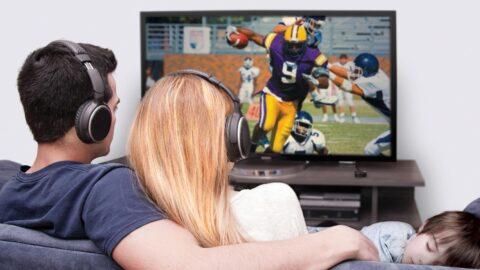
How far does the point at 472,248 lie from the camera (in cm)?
180

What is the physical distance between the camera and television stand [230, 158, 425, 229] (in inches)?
138

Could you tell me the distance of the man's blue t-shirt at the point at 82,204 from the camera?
1.26m

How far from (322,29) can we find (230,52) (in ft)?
1.67

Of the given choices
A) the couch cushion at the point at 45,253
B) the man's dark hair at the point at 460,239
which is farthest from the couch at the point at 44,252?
the man's dark hair at the point at 460,239

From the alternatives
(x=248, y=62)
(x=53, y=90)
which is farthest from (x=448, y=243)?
(x=248, y=62)

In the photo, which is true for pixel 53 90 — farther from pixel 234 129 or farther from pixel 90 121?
pixel 234 129

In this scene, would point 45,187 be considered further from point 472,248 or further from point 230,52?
point 230,52

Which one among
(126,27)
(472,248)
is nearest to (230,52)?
(126,27)

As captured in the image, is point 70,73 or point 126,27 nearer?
point 70,73

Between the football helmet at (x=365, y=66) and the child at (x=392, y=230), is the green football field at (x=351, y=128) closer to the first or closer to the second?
the football helmet at (x=365, y=66)

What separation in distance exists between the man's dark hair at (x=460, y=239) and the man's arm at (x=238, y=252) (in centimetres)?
63

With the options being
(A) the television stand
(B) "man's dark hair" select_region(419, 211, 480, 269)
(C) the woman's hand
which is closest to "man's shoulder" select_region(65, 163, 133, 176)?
(C) the woman's hand

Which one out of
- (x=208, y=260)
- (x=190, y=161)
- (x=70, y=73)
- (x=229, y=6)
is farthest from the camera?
(x=229, y=6)

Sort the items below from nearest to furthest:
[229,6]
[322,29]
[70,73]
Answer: [70,73] → [322,29] → [229,6]
